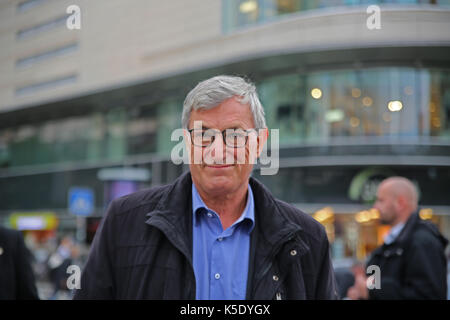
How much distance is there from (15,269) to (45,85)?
2.53m

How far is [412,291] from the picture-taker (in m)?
3.86

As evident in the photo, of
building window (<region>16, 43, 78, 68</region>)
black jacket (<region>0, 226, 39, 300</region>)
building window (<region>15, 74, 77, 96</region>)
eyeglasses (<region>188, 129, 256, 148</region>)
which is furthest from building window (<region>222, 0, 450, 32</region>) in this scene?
eyeglasses (<region>188, 129, 256, 148</region>)

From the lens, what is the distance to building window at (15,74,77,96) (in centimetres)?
464

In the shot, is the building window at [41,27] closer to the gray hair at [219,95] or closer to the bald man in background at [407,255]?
the gray hair at [219,95]

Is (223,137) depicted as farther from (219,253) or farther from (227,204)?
(219,253)

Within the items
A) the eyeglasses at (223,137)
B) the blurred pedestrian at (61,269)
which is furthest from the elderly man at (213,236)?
the blurred pedestrian at (61,269)

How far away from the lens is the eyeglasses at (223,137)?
1.85 meters

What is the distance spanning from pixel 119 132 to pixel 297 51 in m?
8.98

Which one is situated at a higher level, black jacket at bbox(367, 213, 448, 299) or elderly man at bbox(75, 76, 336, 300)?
elderly man at bbox(75, 76, 336, 300)

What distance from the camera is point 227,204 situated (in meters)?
2.00

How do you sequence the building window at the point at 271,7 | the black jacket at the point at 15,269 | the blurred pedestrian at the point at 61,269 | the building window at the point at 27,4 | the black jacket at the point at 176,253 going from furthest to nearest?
the blurred pedestrian at the point at 61,269
the building window at the point at 271,7
the building window at the point at 27,4
the black jacket at the point at 15,269
the black jacket at the point at 176,253

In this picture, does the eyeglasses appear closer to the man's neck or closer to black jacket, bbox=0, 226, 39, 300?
the man's neck

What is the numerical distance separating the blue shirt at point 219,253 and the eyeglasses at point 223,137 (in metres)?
0.24

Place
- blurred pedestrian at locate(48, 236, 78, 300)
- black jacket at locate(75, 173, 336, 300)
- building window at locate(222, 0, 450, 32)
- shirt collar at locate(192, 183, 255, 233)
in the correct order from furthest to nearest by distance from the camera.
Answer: blurred pedestrian at locate(48, 236, 78, 300) → building window at locate(222, 0, 450, 32) → shirt collar at locate(192, 183, 255, 233) → black jacket at locate(75, 173, 336, 300)
